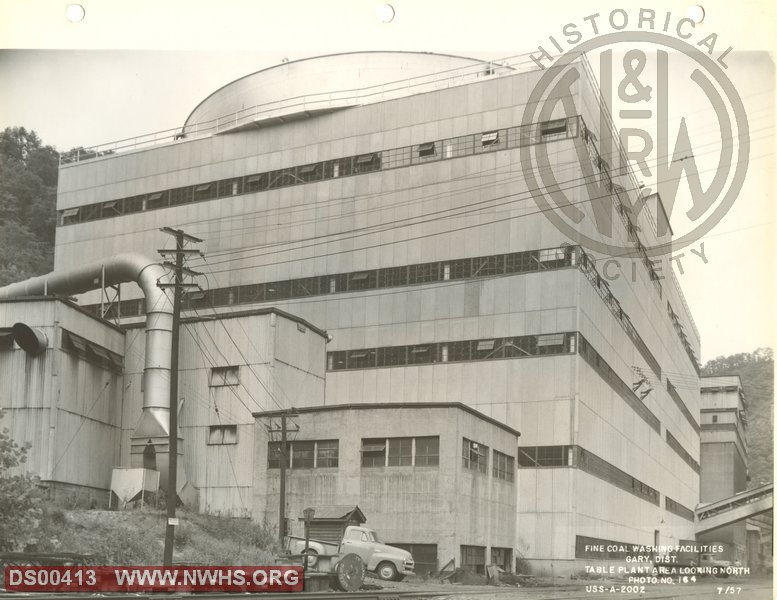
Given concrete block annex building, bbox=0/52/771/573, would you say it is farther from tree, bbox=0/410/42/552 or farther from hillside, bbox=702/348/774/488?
hillside, bbox=702/348/774/488

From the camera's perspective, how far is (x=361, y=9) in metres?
13.0

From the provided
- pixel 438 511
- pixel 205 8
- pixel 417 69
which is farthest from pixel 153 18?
pixel 438 511

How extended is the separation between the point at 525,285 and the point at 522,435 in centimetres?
231

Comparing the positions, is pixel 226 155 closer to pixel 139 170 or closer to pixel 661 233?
pixel 139 170

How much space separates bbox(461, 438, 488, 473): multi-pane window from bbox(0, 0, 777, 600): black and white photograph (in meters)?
0.06

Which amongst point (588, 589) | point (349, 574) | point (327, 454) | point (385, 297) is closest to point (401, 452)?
point (327, 454)

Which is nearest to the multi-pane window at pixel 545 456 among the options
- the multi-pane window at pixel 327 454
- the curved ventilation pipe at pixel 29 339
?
the multi-pane window at pixel 327 454

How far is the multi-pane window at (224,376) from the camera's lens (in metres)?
15.2

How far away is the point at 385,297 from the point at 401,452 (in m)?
2.37

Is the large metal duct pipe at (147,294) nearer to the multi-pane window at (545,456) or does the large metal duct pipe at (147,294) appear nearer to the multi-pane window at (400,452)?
the multi-pane window at (400,452)

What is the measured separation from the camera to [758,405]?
13.6 m

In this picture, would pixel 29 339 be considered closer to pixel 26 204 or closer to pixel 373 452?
pixel 26 204

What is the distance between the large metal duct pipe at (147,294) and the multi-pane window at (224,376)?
26.6 inches

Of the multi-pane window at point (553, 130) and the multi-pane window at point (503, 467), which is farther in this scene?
the multi-pane window at point (503, 467)
